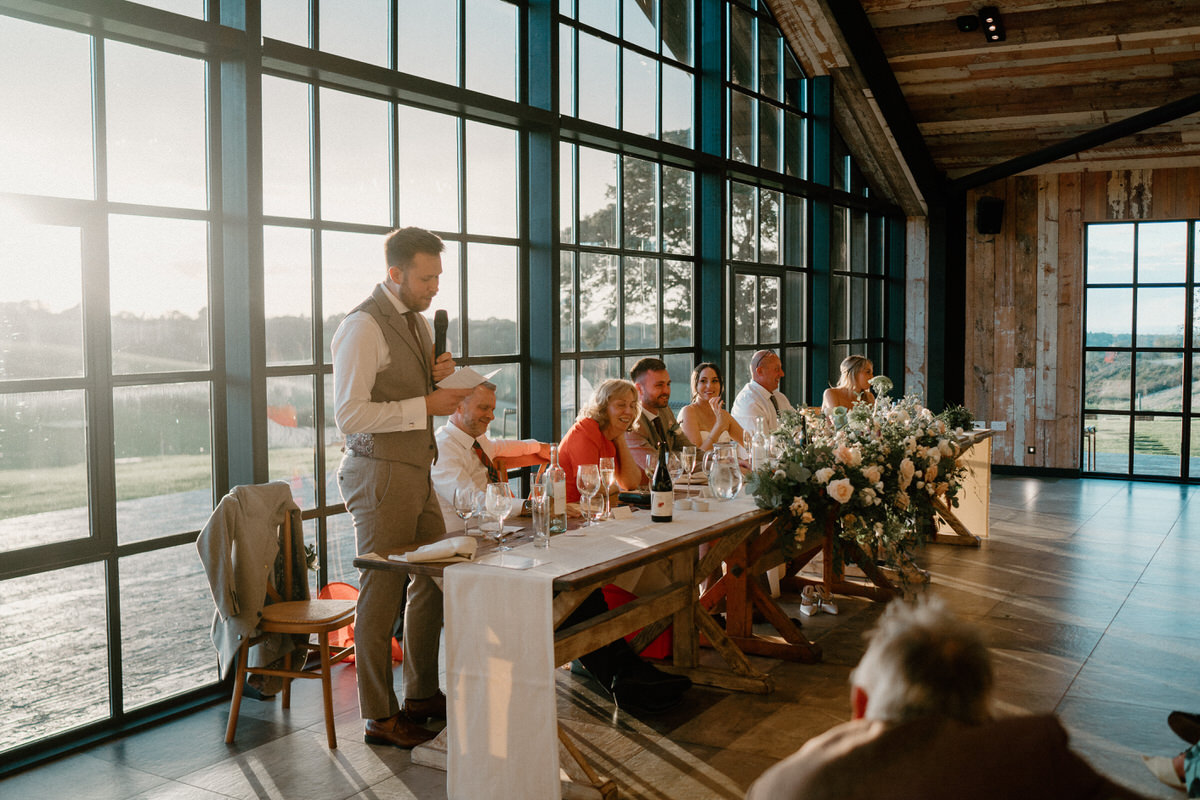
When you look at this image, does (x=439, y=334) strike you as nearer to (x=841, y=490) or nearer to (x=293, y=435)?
(x=293, y=435)

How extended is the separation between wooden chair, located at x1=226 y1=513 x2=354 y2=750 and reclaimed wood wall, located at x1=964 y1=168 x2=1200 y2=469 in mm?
8746

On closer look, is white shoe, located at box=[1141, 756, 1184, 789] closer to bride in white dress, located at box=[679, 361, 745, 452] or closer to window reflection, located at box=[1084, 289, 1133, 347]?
bride in white dress, located at box=[679, 361, 745, 452]

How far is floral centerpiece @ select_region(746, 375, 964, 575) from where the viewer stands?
4332 millimetres

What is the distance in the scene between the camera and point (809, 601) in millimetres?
5504

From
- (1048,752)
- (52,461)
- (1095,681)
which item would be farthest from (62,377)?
(1095,681)

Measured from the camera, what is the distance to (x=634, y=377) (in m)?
5.59

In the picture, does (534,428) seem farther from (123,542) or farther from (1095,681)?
(1095,681)

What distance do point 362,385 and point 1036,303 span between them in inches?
355

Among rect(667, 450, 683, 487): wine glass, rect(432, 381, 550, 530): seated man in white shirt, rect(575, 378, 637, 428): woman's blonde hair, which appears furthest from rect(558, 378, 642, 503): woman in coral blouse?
rect(432, 381, 550, 530): seated man in white shirt

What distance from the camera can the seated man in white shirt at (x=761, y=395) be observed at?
6.59 meters

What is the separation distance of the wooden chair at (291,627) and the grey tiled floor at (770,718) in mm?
118

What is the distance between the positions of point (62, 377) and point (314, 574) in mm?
1365

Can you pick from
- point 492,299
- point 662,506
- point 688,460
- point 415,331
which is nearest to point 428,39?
point 492,299

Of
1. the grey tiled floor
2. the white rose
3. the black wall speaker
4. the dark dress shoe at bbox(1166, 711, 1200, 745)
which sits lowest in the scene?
the grey tiled floor
